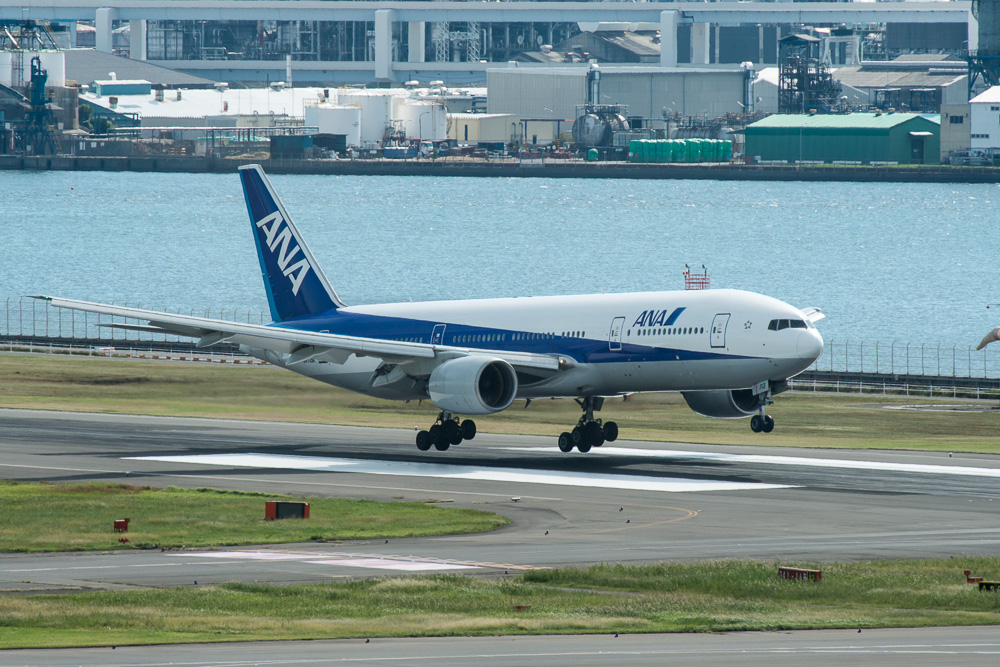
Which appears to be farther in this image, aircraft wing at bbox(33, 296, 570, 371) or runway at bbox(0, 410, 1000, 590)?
aircraft wing at bbox(33, 296, 570, 371)

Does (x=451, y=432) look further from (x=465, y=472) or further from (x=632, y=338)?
(x=632, y=338)

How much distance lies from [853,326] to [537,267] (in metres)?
60.8

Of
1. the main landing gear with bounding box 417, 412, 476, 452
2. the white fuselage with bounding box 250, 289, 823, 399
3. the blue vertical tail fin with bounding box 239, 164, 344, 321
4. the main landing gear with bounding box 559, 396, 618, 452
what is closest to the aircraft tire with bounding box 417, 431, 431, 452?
the main landing gear with bounding box 417, 412, 476, 452

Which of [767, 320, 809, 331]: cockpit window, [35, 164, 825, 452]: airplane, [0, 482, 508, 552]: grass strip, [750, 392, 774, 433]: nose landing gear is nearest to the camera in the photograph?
[0, 482, 508, 552]: grass strip

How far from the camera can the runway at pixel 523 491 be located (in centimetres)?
3578

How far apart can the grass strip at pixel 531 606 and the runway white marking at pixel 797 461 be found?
19.6 meters

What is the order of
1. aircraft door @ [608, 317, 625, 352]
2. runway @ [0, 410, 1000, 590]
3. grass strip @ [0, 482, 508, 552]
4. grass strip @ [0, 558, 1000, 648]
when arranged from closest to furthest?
grass strip @ [0, 558, 1000, 648] < runway @ [0, 410, 1000, 590] < grass strip @ [0, 482, 508, 552] < aircraft door @ [608, 317, 625, 352]

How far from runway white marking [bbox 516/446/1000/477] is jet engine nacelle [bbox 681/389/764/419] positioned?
6.16 feet

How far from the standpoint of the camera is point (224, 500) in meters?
46.2

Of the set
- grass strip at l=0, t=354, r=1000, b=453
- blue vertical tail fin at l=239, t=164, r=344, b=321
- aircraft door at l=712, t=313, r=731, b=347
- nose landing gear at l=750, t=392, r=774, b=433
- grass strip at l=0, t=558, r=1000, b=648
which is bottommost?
grass strip at l=0, t=354, r=1000, b=453

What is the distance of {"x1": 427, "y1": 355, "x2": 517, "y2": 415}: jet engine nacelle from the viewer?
5531 cm

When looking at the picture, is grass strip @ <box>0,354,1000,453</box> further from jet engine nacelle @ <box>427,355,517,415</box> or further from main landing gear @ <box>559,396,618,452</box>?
jet engine nacelle @ <box>427,355,517,415</box>

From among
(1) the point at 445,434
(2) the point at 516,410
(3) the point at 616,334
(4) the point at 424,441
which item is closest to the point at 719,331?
(3) the point at 616,334

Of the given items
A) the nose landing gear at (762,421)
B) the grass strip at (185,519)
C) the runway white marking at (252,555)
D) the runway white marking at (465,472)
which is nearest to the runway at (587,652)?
the runway white marking at (252,555)
